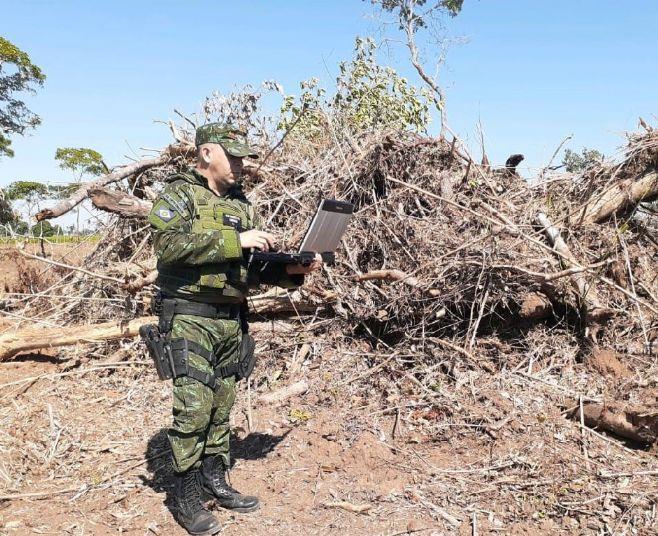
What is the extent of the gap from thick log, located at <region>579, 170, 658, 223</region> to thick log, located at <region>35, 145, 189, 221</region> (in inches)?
169

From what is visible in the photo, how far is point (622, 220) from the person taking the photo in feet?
17.5

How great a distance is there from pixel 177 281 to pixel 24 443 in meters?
2.09

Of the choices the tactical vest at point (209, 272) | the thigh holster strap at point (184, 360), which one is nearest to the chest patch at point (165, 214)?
the tactical vest at point (209, 272)

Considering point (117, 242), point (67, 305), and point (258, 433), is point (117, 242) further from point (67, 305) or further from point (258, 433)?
point (258, 433)

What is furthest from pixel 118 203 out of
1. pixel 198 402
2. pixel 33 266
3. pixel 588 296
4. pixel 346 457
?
pixel 588 296

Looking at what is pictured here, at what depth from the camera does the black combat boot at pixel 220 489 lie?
3.03 m

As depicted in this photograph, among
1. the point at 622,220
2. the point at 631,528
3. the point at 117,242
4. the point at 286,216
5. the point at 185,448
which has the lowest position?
the point at 185,448

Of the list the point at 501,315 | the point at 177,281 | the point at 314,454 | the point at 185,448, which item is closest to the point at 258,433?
the point at 314,454

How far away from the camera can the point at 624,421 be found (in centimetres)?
364

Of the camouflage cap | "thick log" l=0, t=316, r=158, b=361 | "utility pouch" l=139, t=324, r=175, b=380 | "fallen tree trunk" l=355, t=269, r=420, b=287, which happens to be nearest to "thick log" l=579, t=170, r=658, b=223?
"fallen tree trunk" l=355, t=269, r=420, b=287

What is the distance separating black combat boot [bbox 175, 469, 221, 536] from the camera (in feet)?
9.22

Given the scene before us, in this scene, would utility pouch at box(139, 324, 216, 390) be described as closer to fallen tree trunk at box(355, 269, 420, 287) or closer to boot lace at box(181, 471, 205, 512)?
boot lace at box(181, 471, 205, 512)

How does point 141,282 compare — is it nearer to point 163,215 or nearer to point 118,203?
point 118,203

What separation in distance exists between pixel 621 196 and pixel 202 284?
418 centimetres
